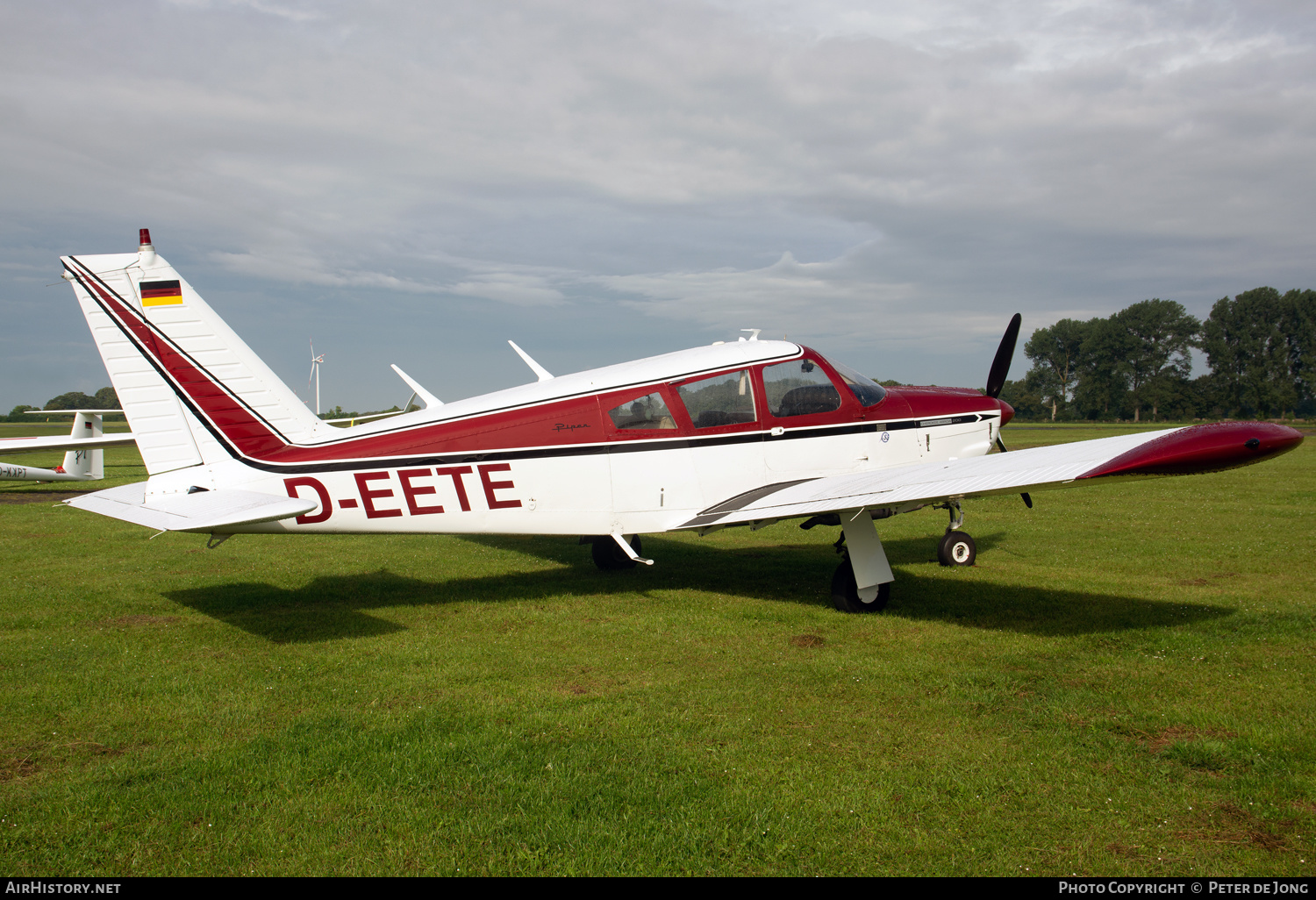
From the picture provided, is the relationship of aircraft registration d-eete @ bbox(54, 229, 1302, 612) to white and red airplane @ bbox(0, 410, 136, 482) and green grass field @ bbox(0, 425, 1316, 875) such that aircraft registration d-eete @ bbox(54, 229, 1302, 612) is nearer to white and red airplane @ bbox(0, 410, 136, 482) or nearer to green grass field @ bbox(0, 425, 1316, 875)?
green grass field @ bbox(0, 425, 1316, 875)

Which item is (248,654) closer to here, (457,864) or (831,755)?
(457,864)

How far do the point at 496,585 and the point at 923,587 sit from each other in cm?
484

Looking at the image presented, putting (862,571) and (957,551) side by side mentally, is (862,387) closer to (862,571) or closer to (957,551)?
(862,571)

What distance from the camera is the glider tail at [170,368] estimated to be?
6586 millimetres

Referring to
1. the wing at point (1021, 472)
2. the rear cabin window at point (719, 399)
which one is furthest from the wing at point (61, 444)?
the wing at point (1021, 472)

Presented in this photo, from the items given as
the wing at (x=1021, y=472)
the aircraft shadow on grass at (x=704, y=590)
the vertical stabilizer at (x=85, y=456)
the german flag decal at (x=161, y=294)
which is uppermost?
the german flag decal at (x=161, y=294)

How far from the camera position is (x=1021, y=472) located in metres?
5.73

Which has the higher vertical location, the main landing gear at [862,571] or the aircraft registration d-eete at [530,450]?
the aircraft registration d-eete at [530,450]

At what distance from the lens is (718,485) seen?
767cm

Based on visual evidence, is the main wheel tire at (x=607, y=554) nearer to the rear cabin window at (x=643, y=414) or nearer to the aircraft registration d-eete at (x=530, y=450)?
the aircraft registration d-eete at (x=530, y=450)

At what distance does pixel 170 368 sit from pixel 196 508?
5.02ft

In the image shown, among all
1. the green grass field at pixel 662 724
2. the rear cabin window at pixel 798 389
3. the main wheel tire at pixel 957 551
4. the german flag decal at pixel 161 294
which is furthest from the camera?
the main wheel tire at pixel 957 551

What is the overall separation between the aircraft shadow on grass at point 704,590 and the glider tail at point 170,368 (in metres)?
1.73

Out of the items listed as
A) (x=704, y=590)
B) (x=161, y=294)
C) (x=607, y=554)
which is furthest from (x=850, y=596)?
(x=161, y=294)
